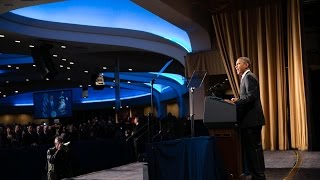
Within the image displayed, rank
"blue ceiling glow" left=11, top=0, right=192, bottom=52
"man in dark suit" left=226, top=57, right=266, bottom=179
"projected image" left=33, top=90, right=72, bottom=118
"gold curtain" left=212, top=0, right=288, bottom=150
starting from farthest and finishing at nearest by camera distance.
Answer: "projected image" left=33, top=90, right=72, bottom=118 < "blue ceiling glow" left=11, top=0, right=192, bottom=52 < "gold curtain" left=212, top=0, right=288, bottom=150 < "man in dark suit" left=226, top=57, right=266, bottom=179

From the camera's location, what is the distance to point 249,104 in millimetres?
4492

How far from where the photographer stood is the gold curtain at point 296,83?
894 centimetres

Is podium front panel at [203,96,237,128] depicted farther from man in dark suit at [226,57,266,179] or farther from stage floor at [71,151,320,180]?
stage floor at [71,151,320,180]

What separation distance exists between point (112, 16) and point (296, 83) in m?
7.38

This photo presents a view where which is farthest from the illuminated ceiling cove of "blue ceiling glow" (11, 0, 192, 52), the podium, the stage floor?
the podium

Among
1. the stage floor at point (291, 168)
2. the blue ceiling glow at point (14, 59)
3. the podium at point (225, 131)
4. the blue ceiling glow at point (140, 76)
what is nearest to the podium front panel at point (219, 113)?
the podium at point (225, 131)

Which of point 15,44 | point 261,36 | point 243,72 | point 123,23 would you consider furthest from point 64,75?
point 243,72

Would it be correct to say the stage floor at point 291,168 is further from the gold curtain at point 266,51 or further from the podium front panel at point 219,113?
the gold curtain at point 266,51

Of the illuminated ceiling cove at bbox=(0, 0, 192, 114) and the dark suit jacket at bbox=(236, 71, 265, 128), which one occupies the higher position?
the illuminated ceiling cove at bbox=(0, 0, 192, 114)

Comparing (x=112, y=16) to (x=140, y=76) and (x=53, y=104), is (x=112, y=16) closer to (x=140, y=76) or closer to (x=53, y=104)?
(x=53, y=104)

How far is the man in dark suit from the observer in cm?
442

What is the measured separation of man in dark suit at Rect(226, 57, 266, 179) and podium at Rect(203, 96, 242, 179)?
0.43 feet

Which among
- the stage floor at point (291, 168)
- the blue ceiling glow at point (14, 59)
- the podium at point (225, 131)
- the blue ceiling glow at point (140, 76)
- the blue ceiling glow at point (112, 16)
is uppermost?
the blue ceiling glow at point (112, 16)

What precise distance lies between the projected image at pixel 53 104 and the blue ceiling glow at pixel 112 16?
24.5ft
